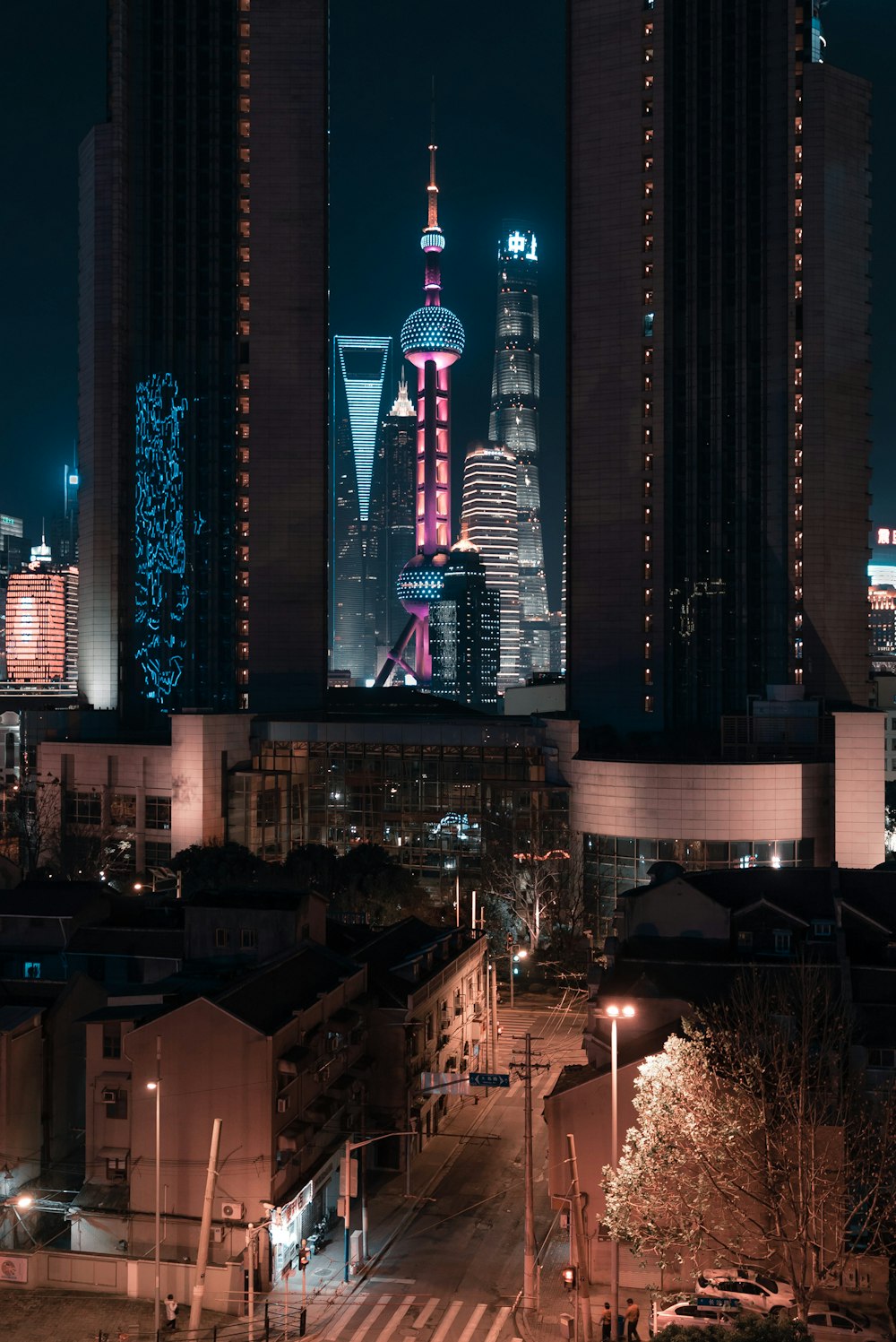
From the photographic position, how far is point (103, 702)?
135m

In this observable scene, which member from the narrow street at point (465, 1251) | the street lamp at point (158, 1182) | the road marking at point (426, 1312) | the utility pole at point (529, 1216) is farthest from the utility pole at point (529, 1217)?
the street lamp at point (158, 1182)

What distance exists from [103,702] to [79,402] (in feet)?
110

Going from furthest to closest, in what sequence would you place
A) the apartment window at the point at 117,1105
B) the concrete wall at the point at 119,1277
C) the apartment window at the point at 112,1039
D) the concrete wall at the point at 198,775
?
the concrete wall at the point at 198,775 → the apartment window at the point at 112,1039 → the apartment window at the point at 117,1105 → the concrete wall at the point at 119,1277

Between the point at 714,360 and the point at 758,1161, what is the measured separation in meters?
93.5

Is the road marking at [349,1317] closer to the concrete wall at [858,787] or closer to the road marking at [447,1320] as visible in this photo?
the road marking at [447,1320]

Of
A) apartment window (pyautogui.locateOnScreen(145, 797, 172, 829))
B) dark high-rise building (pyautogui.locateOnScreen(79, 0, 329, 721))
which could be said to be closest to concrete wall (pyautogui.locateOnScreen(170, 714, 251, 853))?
apartment window (pyautogui.locateOnScreen(145, 797, 172, 829))

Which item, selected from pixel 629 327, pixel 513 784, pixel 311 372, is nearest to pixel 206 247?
pixel 311 372

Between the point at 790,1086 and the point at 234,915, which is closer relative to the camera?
the point at 790,1086

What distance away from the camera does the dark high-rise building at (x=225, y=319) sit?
419 ft

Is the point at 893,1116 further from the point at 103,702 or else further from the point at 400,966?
the point at 103,702

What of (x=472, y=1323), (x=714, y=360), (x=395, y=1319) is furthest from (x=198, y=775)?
(x=472, y=1323)

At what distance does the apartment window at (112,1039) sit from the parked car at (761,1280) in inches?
785

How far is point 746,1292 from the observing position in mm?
36125

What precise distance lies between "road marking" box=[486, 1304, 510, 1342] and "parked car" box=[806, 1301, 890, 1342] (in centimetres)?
862
